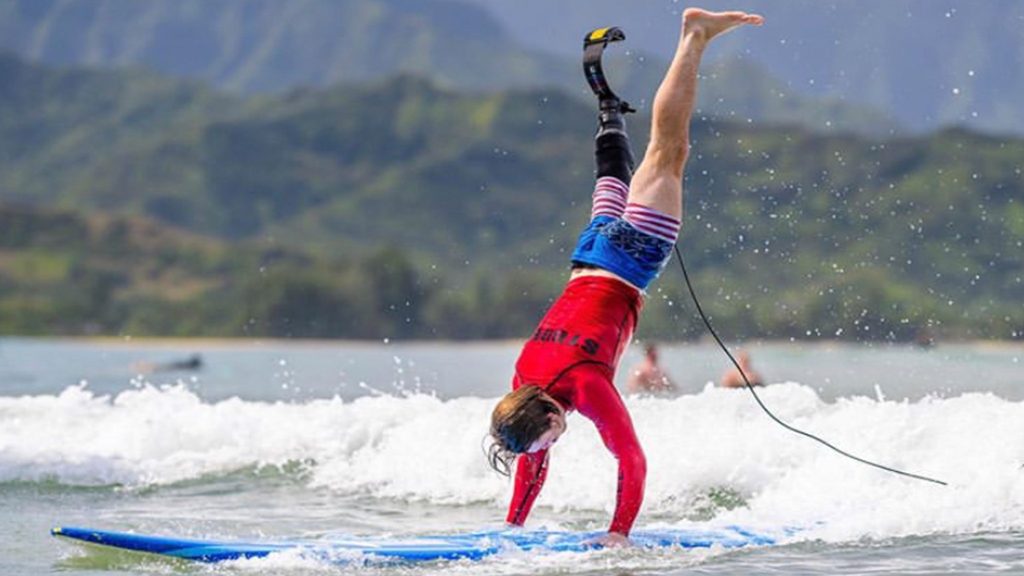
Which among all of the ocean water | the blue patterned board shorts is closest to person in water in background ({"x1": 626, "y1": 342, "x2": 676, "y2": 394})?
the ocean water

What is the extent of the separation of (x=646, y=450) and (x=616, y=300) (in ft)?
13.4

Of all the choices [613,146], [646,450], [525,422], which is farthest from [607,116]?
[646,450]

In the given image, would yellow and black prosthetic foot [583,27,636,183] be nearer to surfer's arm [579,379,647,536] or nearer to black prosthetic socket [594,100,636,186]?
black prosthetic socket [594,100,636,186]

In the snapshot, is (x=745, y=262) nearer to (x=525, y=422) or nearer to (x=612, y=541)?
(x=612, y=541)

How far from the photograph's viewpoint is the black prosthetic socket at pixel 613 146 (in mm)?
8617

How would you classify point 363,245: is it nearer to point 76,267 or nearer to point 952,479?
point 76,267

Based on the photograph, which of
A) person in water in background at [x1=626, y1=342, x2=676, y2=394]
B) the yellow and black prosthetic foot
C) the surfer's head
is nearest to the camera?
the surfer's head

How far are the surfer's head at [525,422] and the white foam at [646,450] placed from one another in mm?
2167

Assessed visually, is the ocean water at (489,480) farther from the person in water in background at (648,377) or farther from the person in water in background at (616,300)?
the person in water in background at (648,377)

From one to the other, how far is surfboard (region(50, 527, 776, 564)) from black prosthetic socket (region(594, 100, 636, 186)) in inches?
80.1

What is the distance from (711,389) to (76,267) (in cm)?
14048

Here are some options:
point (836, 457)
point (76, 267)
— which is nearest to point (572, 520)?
point (836, 457)

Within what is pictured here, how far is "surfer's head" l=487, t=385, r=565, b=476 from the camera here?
759cm

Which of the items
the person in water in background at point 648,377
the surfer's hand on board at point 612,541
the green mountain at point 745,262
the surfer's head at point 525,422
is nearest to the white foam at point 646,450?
the surfer's hand on board at point 612,541
